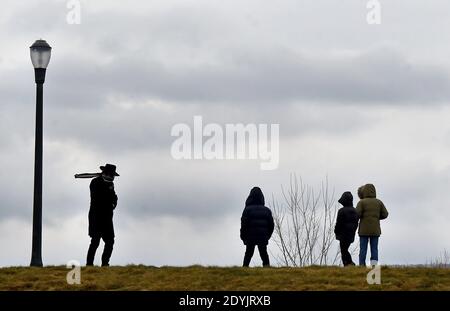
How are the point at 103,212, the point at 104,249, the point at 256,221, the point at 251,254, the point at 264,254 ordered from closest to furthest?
the point at 103,212
the point at 104,249
the point at 256,221
the point at 264,254
the point at 251,254

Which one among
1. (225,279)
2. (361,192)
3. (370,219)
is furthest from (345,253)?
(225,279)

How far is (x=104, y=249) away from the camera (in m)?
25.7

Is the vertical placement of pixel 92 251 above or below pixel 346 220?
below

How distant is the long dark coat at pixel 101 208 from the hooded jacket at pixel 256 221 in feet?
10.1

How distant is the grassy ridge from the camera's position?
22781 mm

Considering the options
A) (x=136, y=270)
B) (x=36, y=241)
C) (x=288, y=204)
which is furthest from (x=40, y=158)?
(x=288, y=204)

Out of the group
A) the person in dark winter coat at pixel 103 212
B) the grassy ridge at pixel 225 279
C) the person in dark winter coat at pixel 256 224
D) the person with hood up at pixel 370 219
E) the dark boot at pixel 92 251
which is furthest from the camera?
the person in dark winter coat at pixel 256 224

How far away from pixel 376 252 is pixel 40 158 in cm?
727

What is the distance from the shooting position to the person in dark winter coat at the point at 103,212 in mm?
25453

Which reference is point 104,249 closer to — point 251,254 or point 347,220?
point 251,254

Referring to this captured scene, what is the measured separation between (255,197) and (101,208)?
3.49m

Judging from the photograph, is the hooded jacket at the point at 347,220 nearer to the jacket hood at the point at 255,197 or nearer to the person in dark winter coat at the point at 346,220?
the person in dark winter coat at the point at 346,220

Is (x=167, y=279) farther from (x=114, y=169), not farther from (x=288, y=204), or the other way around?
(x=288, y=204)

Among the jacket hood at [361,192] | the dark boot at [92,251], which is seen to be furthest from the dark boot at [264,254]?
the dark boot at [92,251]
